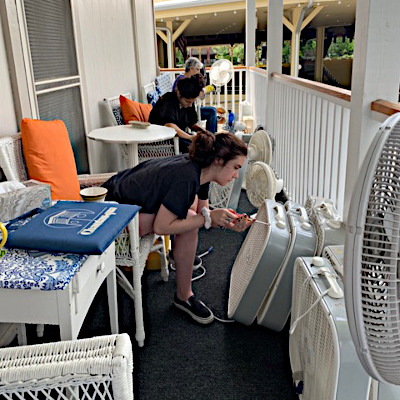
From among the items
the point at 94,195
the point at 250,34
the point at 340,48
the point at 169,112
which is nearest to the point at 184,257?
the point at 94,195

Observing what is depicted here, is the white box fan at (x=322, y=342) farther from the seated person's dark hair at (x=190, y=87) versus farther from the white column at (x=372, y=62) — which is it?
the seated person's dark hair at (x=190, y=87)

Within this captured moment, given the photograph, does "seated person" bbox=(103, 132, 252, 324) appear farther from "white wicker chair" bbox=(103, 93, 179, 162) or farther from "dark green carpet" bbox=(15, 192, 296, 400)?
"white wicker chair" bbox=(103, 93, 179, 162)

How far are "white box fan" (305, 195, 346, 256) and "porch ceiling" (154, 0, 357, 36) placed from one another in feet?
33.0

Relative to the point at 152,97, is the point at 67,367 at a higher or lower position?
lower

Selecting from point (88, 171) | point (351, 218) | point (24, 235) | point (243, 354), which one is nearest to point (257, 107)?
point (88, 171)

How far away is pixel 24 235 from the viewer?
4.54ft

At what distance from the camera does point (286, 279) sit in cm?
204

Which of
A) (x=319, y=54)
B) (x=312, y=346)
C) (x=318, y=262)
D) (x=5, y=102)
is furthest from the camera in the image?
(x=319, y=54)

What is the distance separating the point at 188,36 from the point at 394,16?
696 inches

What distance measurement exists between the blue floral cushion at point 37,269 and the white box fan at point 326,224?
45.7 inches

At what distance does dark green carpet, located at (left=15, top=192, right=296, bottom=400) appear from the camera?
1.83m

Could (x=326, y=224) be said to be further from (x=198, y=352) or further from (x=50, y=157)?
(x=50, y=157)

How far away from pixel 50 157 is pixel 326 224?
1.37 metres

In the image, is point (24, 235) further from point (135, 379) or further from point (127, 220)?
point (135, 379)
